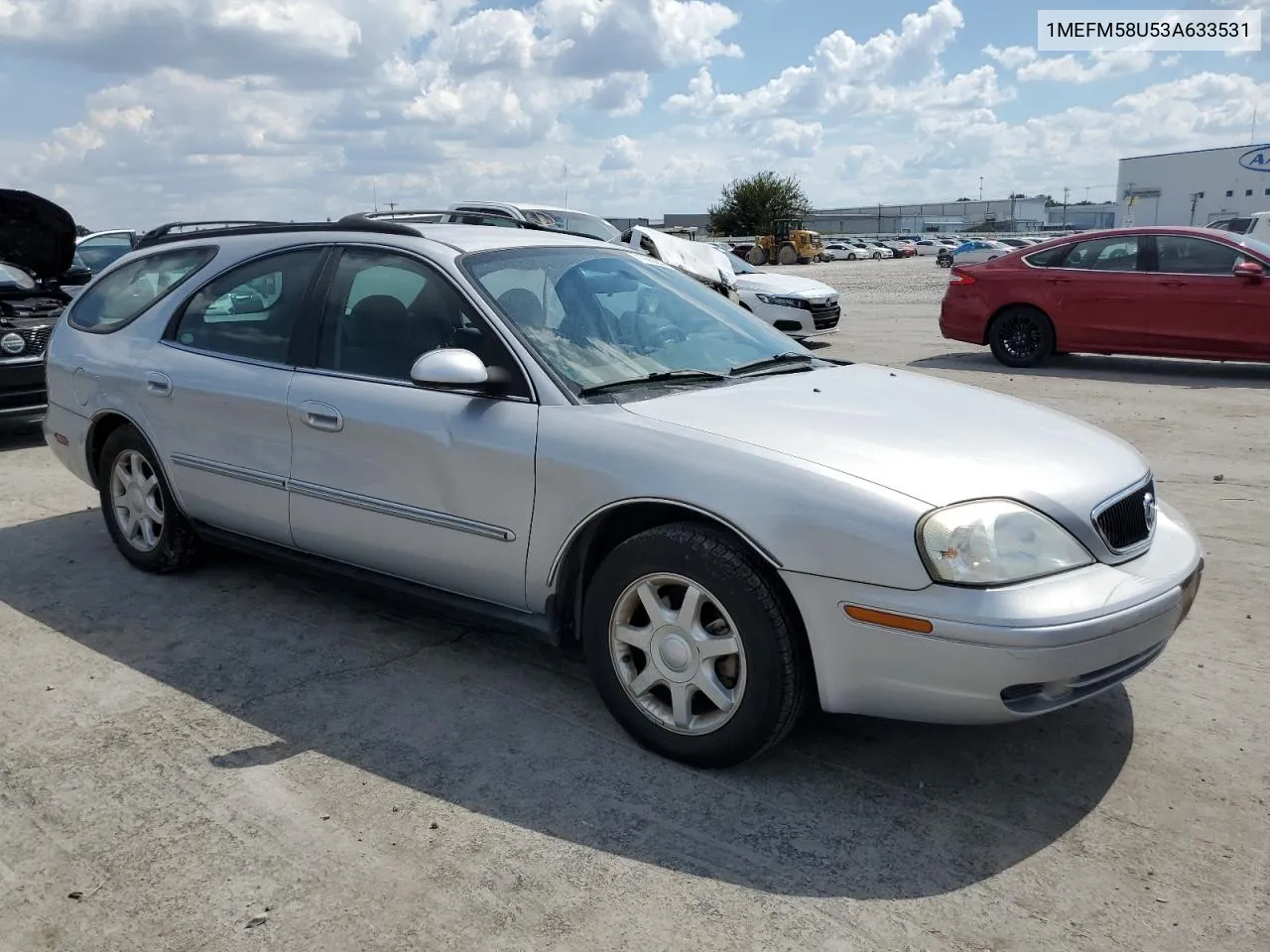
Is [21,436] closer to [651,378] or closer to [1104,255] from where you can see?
[651,378]

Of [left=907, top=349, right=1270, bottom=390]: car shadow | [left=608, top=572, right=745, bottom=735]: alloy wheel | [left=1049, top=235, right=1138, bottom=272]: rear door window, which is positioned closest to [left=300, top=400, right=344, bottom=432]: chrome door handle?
[left=608, top=572, right=745, bottom=735]: alloy wheel

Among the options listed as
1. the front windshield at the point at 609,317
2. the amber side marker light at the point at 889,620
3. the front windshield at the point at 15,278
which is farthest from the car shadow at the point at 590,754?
the front windshield at the point at 15,278

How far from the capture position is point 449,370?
11.5 ft

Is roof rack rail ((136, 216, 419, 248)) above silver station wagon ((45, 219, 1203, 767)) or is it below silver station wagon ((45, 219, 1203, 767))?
above

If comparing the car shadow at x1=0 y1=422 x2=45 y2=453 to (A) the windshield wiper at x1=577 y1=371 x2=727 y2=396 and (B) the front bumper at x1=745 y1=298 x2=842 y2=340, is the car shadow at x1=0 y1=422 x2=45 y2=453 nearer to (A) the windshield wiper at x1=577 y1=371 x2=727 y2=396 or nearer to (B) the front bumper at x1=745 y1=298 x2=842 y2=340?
(A) the windshield wiper at x1=577 y1=371 x2=727 y2=396

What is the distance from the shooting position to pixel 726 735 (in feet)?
10.4

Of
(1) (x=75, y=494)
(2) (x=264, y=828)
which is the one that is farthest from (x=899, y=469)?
(1) (x=75, y=494)

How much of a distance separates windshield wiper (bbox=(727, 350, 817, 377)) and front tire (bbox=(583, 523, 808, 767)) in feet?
3.03

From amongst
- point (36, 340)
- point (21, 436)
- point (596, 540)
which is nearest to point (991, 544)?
point (596, 540)

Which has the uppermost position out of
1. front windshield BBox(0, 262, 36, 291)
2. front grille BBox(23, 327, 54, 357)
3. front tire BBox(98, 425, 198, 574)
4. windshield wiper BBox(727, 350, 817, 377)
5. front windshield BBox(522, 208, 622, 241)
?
front windshield BBox(522, 208, 622, 241)

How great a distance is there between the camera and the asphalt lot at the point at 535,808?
2.60 m

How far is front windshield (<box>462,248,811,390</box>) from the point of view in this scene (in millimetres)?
3740

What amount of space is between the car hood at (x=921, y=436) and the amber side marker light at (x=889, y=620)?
32 centimetres

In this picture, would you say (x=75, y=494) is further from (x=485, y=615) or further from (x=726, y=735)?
(x=726, y=735)
